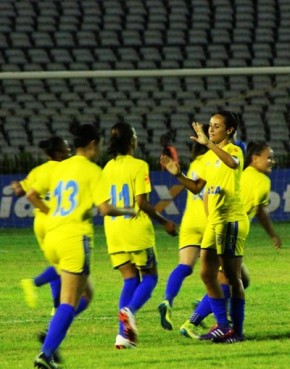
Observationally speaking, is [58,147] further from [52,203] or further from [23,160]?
[23,160]

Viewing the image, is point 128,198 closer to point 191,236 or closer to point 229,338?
point 229,338

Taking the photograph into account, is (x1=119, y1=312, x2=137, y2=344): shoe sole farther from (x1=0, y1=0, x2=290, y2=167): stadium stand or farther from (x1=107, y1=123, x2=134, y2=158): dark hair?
(x1=0, y1=0, x2=290, y2=167): stadium stand

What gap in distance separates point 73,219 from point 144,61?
21.4 metres

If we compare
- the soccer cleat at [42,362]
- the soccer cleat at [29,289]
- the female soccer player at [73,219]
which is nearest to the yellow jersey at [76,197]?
the female soccer player at [73,219]

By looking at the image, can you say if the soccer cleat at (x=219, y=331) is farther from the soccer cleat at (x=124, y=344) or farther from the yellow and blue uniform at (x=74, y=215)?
the yellow and blue uniform at (x=74, y=215)

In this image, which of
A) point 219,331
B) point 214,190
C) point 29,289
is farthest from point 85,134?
point 29,289

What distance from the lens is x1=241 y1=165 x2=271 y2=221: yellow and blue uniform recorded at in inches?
407

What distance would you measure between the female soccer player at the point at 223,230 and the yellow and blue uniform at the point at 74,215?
139 centimetres

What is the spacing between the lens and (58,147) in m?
10.4

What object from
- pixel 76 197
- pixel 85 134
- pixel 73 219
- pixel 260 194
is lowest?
pixel 260 194

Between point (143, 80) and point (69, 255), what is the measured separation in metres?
19.9

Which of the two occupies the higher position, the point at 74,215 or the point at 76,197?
the point at 76,197

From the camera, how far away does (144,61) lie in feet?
95.1

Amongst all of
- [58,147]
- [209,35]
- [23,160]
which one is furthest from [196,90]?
[58,147]
